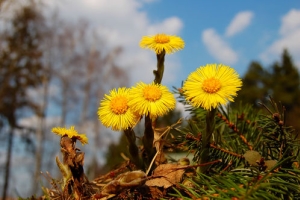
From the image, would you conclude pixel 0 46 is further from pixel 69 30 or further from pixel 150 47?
pixel 150 47

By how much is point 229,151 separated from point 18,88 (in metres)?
9.07

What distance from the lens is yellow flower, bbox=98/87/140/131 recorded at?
0.34m

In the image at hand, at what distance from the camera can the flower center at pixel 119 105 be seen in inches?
13.5

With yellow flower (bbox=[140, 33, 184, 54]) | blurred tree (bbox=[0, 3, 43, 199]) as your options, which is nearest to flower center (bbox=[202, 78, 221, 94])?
yellow flower (bbox=[140, 33, 184, 54])

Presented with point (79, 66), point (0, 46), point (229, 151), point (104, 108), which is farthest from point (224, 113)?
point (79, 66)

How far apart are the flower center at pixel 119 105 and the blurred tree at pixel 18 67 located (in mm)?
8226

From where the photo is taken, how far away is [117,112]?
0.34 meters

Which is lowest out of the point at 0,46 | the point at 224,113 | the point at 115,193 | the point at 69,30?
the point at 115,193

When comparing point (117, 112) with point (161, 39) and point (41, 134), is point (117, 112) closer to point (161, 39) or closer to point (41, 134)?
point (161, 39)

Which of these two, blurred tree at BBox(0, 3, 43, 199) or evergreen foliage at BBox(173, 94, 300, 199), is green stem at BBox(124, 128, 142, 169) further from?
blurred tree at BBox(0, 3, 43, 199)

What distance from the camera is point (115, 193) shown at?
312mm

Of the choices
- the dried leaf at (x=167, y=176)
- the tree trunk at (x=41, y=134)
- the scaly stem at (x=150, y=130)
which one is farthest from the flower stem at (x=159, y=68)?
the tree trunk at (x=41, y=134)

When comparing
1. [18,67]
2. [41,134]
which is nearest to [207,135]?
[18,67]

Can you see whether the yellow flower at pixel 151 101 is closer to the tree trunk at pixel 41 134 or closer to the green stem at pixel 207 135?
the green stem at pixel 207 135
